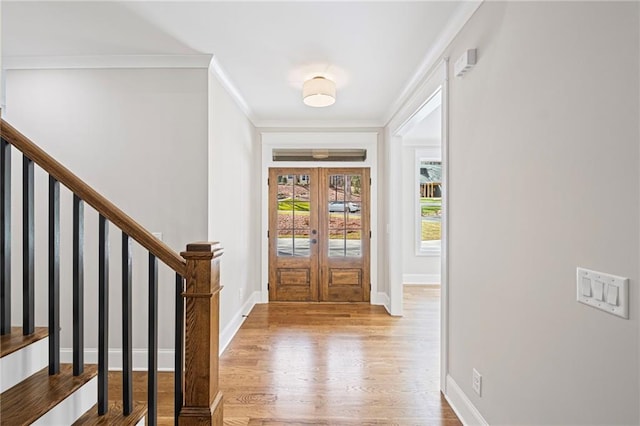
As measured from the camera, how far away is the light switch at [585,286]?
117 centimetres

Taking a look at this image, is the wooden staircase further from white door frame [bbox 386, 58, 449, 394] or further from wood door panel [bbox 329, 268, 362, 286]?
wood door panel [bbox 329, 268, 362, 286]

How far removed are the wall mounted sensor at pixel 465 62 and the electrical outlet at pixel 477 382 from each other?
1.78 meters

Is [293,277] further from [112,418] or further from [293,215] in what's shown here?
[112,418]

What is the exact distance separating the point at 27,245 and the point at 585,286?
2188mm

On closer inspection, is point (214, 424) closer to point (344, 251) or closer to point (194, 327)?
point (194, 327)

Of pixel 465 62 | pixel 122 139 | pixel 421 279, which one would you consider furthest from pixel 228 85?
pixel 421 279

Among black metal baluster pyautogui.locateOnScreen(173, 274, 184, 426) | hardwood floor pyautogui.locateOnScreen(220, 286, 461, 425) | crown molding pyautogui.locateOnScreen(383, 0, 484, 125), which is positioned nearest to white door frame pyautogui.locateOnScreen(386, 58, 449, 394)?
crown molding pyautogui.locateOnScreen(383, 0, 484, 125)

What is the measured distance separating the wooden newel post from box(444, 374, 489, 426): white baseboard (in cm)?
147

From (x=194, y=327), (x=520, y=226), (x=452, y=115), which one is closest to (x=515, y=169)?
(x=520, y=226)

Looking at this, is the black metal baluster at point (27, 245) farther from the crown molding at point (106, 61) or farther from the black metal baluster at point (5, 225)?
the crown molding at point (106, 61)

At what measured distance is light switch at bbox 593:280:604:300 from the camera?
3.65ft

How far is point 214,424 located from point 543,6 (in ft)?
7.29

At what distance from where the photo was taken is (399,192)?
4.54 metres

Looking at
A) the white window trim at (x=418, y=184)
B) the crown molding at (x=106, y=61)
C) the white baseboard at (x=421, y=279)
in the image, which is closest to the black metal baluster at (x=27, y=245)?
the crown molding at (x=106, y=61)
